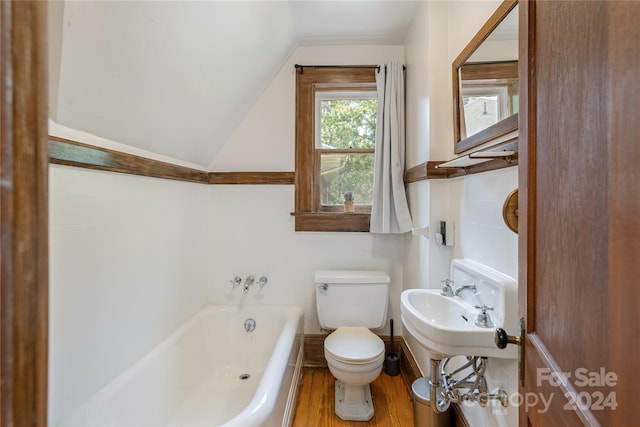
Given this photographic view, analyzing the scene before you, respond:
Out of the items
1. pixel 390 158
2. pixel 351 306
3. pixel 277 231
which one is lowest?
pixel 351 306

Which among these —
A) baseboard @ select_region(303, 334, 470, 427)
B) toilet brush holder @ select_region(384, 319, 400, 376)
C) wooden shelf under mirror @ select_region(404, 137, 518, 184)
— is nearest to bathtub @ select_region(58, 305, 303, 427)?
baseboard @ select_region(303, 334, 470, 427)

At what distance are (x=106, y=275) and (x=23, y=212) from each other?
1.14m

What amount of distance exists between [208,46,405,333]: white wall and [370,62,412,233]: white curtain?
199mm

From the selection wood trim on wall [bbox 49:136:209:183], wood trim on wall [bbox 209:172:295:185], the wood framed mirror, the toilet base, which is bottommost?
the toilet base

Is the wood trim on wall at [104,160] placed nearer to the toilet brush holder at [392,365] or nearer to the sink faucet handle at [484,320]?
the sink faucet handle at [484,320]

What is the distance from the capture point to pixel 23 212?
31 centimetres

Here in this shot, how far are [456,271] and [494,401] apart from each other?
570mm

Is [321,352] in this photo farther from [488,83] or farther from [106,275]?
[488,83]

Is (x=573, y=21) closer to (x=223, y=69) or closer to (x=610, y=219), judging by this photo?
(x=610, y=219)

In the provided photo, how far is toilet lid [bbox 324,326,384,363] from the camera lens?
1.67 metres

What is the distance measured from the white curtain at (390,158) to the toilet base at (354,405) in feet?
3.43

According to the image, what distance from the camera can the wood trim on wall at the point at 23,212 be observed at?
0.97 feet

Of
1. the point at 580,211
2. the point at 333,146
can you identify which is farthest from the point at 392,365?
the point at 580,211

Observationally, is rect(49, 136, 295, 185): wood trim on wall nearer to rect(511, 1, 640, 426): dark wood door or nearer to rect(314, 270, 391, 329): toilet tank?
rect(314, 270, 391, 329): toilet tank
